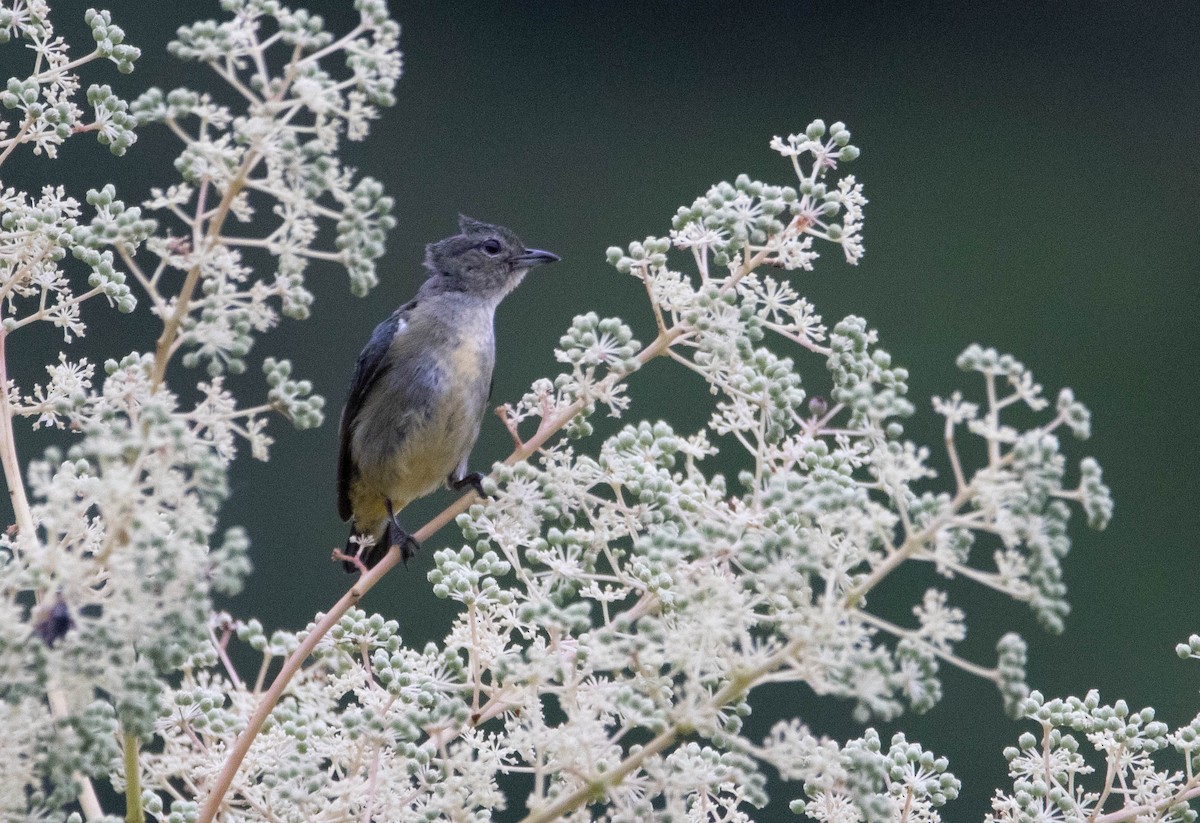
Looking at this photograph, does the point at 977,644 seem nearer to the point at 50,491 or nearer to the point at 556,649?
the point at 556,649

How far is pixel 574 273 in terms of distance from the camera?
751cm

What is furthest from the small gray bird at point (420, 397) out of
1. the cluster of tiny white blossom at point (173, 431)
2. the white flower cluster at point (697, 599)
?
the cluster of tiny white blossom at point (173, 431)

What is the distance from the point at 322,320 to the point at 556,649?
20.0 feet

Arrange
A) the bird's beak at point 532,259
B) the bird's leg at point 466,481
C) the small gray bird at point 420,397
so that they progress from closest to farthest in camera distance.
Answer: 1. the bird's leg at point 466,481
2. the small gray bird at point 420,397
3. the bird's beak at point 532,259

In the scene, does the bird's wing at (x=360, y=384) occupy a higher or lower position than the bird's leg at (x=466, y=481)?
higher

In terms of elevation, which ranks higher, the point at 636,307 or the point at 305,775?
the point at 636,307

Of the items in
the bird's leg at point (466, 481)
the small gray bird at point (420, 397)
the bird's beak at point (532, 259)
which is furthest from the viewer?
the bird's beak at point (532, 259)

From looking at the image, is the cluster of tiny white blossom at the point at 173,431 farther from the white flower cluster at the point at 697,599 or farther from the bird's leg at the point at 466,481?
the bird's leg at the point at 466,481

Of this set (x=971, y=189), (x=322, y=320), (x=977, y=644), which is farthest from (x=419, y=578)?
(x=971, y=189)

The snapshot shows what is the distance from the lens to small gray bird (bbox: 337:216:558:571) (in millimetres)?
2811

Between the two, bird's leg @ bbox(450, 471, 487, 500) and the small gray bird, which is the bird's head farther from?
bird's leg @ bbox(450, 471, 487, 500)

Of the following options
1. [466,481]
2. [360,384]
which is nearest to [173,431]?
[466,481]

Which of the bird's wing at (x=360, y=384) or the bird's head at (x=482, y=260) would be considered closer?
the bird's wing at (x=360, y=384)

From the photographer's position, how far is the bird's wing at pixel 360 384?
2.91 m
